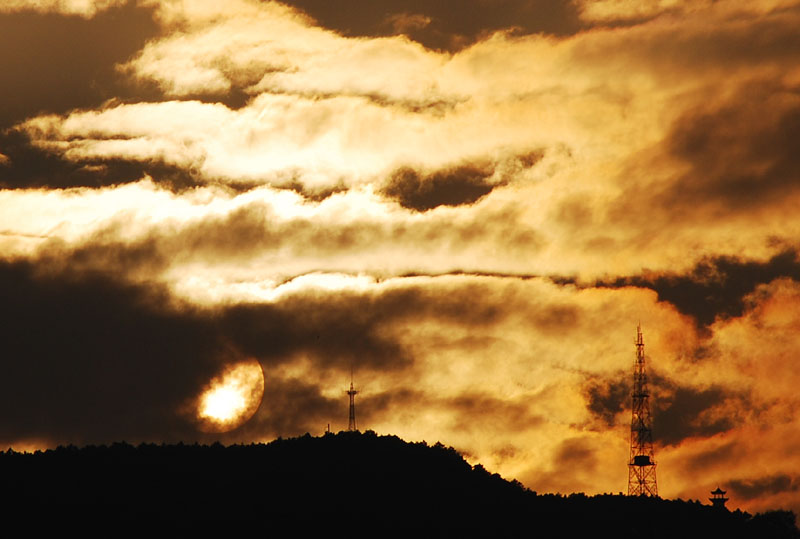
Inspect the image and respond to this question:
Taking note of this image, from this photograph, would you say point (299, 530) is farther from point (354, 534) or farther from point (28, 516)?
point (28, 516)

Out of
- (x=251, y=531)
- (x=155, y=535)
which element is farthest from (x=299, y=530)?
(x=155, y=535)

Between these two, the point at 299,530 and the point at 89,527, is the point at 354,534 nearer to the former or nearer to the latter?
the point at 299,530

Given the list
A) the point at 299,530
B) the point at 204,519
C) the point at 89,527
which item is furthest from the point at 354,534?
the point at 89,527

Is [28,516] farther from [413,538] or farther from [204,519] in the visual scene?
[413,538]

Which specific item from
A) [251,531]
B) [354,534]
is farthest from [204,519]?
[354,534]

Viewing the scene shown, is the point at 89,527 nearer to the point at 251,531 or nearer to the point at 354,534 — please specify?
the point at 251,531

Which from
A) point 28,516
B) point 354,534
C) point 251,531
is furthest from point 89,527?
point 354,534
